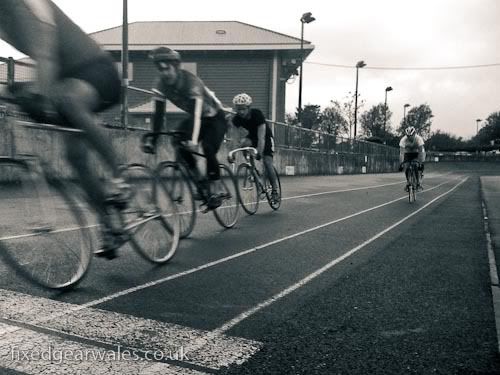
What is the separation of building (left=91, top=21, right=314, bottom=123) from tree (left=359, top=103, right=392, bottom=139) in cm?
4616

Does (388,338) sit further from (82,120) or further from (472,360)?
(82,120)

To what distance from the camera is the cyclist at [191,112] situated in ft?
16.0

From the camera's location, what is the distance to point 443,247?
18.9 ft

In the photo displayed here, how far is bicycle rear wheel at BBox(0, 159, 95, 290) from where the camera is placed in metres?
3.25

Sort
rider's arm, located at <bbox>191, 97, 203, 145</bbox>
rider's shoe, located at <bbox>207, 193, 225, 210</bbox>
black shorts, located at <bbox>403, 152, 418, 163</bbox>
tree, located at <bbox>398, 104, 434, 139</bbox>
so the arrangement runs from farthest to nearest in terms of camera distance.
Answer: tree, located at <bbox>398, 104, 434, 139</bbox>
black shorts, located at <bbox>403, 152, 418, 163</bbox>
rider's shoe, located at <bbox>207, 193, 225, 210</bbox>
rider's arm, located at <bbox>191, 97, 203, 145</bbox>

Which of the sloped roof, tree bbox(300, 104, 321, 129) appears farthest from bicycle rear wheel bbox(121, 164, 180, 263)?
tree bbox(300, 104, 321, 129)

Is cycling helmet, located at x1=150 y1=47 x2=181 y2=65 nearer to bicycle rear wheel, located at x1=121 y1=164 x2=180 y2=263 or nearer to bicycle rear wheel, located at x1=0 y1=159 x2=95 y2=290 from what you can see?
bicycle rear wheel, located at x1=121 y1=164 x2=180 y2=263

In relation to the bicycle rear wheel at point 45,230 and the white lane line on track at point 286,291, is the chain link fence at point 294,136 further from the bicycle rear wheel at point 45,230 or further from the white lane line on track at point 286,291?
the white lane line on track at point 286,291

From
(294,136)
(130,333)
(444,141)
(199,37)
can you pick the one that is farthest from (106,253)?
(444,141)

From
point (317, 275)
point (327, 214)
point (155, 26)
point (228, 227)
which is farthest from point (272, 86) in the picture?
point (317, 275)

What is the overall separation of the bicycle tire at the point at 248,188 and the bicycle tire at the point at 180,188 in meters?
1.81

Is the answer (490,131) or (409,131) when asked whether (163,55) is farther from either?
(490,131)

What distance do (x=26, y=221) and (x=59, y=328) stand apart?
101 cm

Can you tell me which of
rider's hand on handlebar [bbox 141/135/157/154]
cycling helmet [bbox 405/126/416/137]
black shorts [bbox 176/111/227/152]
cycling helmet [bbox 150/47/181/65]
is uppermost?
cycling helmet [bbox 150/47/181/65]
